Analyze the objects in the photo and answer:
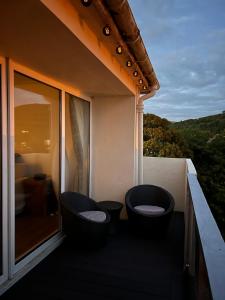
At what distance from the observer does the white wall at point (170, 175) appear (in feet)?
20.3

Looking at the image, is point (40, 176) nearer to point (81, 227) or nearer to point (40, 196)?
point (40, 196)

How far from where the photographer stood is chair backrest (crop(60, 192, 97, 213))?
150 inches

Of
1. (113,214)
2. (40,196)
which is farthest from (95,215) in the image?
(40,196)

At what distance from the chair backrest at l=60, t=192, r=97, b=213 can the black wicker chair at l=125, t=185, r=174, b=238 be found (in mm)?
681

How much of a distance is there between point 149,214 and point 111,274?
131 centimetres

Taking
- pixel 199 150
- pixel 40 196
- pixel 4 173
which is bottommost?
pixel 40 196

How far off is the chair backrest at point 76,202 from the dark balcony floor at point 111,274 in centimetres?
59

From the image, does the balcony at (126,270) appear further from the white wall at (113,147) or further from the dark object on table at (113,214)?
the white wall at (113,147)

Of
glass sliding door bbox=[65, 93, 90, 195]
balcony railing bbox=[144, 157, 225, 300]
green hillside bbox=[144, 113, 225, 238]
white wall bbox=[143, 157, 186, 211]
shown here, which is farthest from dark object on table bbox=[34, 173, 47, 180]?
green hillside bbox=[144, 113, 225, 238]

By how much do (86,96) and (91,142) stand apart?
95cm

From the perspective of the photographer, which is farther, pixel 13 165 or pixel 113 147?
pixel 113 147

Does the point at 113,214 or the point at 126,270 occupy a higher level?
the point at 113,214

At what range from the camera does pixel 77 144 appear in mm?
4652

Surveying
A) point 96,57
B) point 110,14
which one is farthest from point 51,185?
point 110,14
